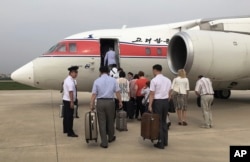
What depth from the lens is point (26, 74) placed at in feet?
40.6

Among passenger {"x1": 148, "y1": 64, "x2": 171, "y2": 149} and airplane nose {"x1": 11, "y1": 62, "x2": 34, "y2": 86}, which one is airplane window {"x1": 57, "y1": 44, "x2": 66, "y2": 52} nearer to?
airplane nose {"x1": 11, "y1": 62, "x2": 34, "y2": 86}

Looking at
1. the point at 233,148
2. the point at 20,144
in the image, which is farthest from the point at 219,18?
the point at 20,144

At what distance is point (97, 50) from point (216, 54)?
14.7 feet

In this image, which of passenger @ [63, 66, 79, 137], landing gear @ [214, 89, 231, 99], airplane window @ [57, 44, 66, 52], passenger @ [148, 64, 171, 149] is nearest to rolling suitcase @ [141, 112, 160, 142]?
passenger @ [148, 64, 171, 149]

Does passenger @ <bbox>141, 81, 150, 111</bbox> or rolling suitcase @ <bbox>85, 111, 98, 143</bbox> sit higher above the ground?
passenger @ <bbox>141, 81, 150, 111</bbox>

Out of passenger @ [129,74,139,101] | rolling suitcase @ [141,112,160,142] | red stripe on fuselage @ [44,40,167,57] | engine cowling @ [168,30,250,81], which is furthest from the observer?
red stripe on fuselage @ [44,40,167,57]

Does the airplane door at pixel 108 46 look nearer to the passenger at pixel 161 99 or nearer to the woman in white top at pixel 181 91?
the woman in white top at pixel 181 91

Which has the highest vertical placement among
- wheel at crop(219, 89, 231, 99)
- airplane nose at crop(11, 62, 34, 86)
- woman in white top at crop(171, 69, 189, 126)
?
airplane nose at crop(11, 62, 34, 86)

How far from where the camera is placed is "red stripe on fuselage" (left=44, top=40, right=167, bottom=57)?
41.5 ft

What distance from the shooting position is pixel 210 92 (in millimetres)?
9023

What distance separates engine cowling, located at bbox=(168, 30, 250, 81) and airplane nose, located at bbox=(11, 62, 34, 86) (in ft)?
17.0

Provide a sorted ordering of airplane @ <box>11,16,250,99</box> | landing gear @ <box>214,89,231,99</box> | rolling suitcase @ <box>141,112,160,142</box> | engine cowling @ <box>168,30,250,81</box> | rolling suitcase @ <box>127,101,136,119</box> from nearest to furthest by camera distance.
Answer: rolling suitcase @ <box>141,112,160,142</box>, rolling suitcase @ <box>127,101,136,119</box>, engine cowling @ <box>168,30,250,81</box>, airplane @ <box>11,16,250,99</box>, landing gear @ <box>214,89,231,99</box>

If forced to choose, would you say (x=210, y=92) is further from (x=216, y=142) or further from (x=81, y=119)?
(x=81, y=119)

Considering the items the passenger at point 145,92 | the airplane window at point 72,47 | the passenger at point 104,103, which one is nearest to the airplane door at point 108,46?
the airplane window at point 72,47
